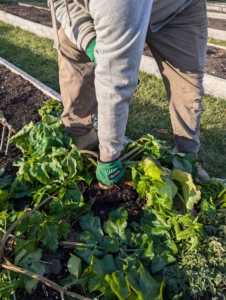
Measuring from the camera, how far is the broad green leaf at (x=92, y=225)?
6.86 ft

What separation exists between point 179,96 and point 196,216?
1.02m

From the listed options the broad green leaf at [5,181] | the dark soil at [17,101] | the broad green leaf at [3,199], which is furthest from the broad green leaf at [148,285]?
the dark soil at [17,101]

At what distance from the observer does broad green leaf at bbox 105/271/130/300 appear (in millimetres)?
1685

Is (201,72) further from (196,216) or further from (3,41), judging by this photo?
(3,41)

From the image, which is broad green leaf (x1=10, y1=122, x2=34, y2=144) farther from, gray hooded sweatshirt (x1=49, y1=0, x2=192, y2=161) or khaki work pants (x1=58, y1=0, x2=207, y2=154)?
gray hooded sweatshirt (x1=49, y1=0, x2=192, y2=161)

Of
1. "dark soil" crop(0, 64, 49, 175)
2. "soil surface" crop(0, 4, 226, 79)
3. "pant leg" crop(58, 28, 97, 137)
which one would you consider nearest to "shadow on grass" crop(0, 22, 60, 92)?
"dark soil" crop(0, 64, 49, 175)

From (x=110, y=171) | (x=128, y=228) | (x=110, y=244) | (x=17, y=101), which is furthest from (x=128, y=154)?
(x=17, y=101)

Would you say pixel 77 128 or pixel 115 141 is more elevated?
pixel 115 141

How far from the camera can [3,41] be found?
676cm

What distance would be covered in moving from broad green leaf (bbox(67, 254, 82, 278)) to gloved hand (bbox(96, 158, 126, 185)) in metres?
0.53

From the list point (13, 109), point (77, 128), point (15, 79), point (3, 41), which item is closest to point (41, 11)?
point (3, 41)

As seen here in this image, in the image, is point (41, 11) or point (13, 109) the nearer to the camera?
point (13, 109)

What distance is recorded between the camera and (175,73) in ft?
8.86

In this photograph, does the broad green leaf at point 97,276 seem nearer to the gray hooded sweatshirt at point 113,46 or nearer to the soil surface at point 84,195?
the soil surface at point 84,195
